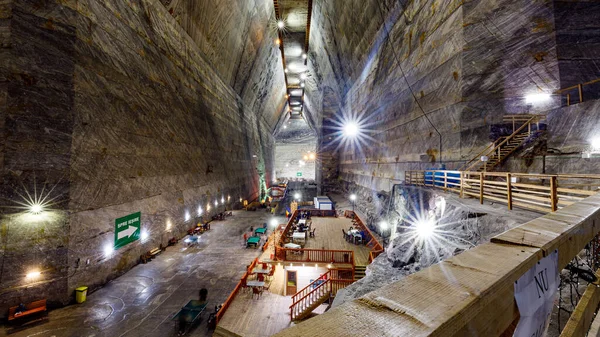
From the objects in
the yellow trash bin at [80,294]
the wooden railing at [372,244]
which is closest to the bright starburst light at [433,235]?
the wooden railing at [372,244]

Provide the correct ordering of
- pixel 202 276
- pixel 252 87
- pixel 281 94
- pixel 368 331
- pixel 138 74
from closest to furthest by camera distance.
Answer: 1. pixel 368 331
2. pixel 202 276
3. pixel 138 74
4. pixel 252 87
5. pixel 281 94

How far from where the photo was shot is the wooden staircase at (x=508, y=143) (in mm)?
10172

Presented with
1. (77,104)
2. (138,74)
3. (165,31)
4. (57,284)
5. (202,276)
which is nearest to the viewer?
(57,284)

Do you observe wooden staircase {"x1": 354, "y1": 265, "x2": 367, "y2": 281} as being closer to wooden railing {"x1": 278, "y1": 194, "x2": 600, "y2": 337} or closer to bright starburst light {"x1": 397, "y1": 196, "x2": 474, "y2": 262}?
bright starburst light {"x1": 397, "y1": 196, "x2": 474, "y2": 262}

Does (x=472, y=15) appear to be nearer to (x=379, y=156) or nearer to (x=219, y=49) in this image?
(x=379, y=156)

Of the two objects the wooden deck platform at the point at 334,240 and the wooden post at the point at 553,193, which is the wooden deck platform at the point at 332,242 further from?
the wooden post at the point at 553,193

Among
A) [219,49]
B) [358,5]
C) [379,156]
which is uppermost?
[358,5]

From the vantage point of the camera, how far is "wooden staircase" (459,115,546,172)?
400 inches

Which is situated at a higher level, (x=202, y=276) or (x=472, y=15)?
(x=472, y=15)

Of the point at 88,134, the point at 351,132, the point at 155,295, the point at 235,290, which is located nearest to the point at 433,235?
the point at 235,290

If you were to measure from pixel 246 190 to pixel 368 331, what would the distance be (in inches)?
1183

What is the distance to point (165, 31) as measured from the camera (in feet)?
46.0

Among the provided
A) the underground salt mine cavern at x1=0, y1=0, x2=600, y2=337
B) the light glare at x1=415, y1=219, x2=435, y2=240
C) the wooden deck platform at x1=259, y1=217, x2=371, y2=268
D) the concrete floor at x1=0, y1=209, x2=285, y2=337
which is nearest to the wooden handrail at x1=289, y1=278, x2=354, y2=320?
the underground salt mine cavern at x1=0, y1=0, x2=600, y2=337

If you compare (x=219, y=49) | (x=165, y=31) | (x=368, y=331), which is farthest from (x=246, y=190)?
(x=368, y=331)
